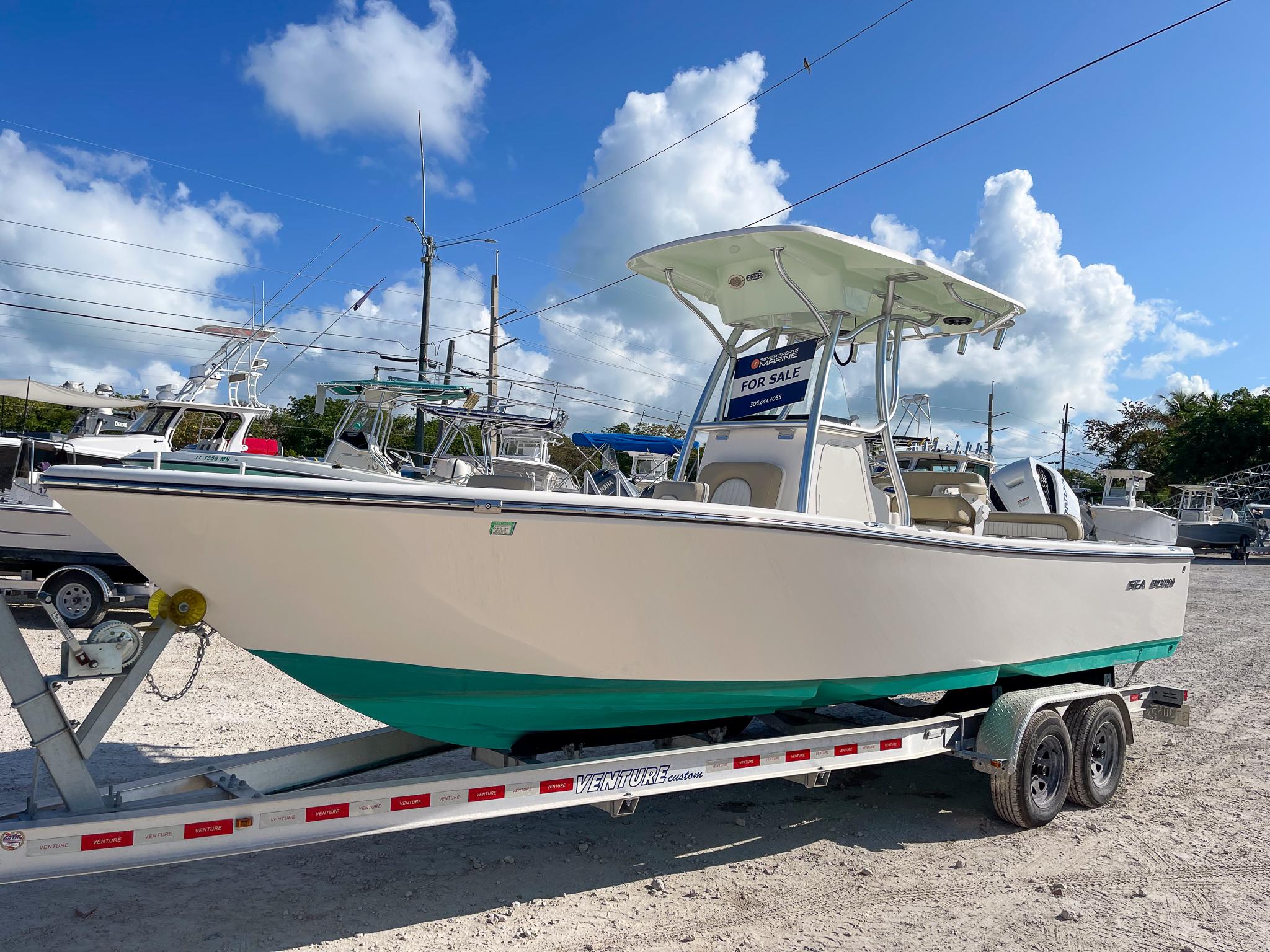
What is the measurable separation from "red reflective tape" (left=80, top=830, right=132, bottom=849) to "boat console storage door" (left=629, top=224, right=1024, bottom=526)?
2733 millimetres

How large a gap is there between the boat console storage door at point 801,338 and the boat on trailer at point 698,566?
15 mm

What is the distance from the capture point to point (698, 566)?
3484 millimetres

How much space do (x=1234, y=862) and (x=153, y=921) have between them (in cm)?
466

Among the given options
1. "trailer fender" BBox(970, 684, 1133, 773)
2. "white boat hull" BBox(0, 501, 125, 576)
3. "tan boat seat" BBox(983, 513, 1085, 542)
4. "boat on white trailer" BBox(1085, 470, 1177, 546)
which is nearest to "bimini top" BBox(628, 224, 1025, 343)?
"tan boat seat" BBox(983, 513, 1085, 542)

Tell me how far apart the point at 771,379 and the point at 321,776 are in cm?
289

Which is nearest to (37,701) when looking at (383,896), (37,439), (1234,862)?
(383,896)

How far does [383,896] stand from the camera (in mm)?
3539

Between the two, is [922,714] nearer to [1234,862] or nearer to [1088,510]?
[1234,862]

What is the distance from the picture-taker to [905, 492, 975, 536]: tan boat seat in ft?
16.6

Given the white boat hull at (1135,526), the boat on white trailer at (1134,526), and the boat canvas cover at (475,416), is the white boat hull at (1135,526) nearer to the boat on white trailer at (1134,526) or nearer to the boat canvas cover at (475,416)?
the boat on white trailer at (1134,526)

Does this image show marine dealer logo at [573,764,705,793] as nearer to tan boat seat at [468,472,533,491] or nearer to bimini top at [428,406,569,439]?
tan boat seat at [468,472,533,491]

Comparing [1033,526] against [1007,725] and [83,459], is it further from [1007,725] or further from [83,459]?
[83,459]

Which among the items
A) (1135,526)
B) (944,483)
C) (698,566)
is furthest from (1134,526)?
(698,566)

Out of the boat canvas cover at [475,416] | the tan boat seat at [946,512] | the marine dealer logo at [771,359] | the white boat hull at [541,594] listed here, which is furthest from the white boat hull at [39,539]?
the tan boat seat at [946,512]
